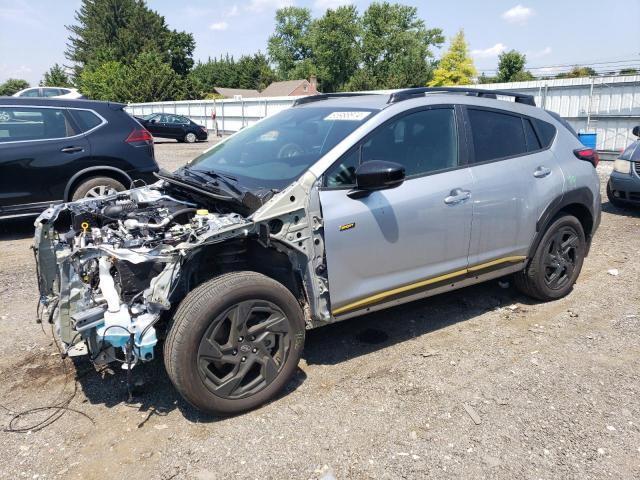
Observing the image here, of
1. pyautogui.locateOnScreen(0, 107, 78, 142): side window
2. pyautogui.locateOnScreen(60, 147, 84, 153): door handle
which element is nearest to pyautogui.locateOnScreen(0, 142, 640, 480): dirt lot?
pyautogui.locateOnScreen(60, 147, 84, 153): door handle

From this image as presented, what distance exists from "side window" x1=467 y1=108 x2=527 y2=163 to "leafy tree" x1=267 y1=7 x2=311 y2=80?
91139 mm

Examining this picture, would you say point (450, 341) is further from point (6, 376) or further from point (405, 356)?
point (6, 376)

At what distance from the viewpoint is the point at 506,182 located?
419 cm

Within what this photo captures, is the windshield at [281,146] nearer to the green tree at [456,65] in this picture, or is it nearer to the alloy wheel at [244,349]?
the alloy wheel at [244,349]

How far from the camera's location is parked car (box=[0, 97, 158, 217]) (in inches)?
265

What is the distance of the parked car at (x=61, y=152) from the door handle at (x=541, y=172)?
16.4ft

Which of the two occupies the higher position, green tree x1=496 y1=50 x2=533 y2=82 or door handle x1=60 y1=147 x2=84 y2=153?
green tree x1=496 y1=50 x2=533 y2=82

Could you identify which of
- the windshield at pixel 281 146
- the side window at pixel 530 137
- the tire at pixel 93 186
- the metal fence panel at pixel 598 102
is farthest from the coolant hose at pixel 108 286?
the metal fence panel at pixel 598 102

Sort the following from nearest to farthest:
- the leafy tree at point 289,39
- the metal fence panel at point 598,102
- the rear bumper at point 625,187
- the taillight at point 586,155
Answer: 1. the taillight at point 586,155
2. the rear bumper at point 625,187
3. the metal fence panel at point 598,102
4. the leafy tree at point 289,39

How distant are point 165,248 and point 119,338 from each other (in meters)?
0.54

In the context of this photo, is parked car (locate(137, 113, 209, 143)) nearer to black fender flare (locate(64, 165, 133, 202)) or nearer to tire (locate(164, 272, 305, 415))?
black fender flare (locate(64, 165, 133, 202))

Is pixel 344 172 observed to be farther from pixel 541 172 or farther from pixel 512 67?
pixel 512 67

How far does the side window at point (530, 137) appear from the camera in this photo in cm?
454

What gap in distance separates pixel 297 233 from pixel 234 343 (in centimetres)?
75
